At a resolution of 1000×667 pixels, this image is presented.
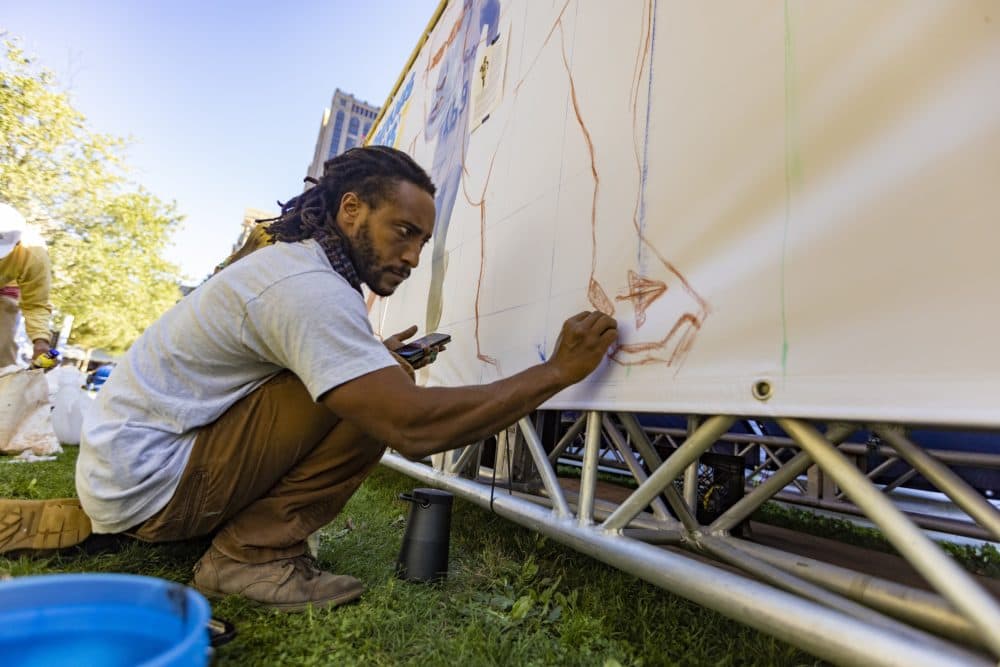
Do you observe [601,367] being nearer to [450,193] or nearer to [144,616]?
[144,616]

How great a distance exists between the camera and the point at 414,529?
147 cm

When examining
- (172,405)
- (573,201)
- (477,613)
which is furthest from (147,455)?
(573,201)

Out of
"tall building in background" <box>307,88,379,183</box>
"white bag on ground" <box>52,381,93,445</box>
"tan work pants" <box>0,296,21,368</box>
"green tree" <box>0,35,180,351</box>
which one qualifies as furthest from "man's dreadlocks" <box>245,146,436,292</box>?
"tall building in background" <box>307,88,379,183</box>

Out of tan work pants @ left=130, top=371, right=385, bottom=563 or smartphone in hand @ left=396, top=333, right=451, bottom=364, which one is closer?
tan work pants @ left=130, top=371, right=385, bottom=563

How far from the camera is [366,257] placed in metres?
1.52

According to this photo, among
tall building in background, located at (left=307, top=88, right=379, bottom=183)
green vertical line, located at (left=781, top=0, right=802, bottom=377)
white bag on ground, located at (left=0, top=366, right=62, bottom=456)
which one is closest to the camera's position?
green vertical line, located at (left=781, top=0, right=802, bottom=377)

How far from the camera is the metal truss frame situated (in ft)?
2.07

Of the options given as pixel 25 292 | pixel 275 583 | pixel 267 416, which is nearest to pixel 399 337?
pixel 267 416

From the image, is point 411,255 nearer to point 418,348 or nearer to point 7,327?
point 418,348

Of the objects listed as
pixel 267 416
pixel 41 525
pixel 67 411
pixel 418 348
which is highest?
pixel 418 348

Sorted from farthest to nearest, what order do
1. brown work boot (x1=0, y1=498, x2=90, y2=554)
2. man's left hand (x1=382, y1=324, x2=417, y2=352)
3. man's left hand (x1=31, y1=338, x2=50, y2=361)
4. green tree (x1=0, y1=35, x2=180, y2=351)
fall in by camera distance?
green tree (x1=0, y1=35, x2=180, y2=351)
man's left hand (x1=31, y1=338, x2=50, y2=361)
man's left hand (x1=382, y1=324, x2=417, y2=352)
brown work boot (x1=0, y1=498, x2=90, y2=554)

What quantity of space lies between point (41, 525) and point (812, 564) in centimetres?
192

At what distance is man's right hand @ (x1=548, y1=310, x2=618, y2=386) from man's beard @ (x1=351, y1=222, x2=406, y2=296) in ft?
1.97

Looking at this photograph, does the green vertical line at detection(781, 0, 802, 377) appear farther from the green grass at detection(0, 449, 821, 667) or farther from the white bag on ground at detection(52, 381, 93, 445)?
the white bag on ground at detection(52, 381, 93, 445)
